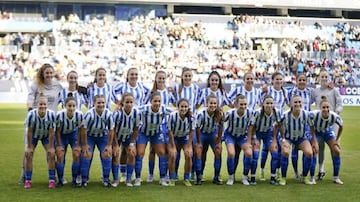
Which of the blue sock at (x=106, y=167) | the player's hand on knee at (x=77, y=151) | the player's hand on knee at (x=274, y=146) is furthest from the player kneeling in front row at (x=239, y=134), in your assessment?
the player's hand on knee at (x=77, y=151)

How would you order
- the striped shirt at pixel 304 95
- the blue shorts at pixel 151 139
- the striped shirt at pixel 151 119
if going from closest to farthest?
the striped shirt at pixel 151 119 < the blue shorts at pixel 151 139 < the striped shirt at pixel 304 95

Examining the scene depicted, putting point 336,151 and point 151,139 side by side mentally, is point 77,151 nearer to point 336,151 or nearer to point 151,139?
point 151,139

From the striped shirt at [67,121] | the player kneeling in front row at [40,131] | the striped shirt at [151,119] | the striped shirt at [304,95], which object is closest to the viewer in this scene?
the player kneeling in front row at [40,131]

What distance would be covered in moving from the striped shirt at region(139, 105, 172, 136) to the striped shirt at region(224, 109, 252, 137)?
2.82ft

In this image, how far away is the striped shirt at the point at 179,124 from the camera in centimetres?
961

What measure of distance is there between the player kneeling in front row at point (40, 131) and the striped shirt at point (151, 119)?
123 centimetres

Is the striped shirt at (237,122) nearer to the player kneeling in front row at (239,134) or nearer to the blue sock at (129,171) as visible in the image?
the player kneeling in front row at (239,134)

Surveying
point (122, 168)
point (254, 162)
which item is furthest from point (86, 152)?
point (254, 162)

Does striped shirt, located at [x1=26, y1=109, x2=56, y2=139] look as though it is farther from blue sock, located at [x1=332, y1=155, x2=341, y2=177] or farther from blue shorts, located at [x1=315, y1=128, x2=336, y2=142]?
blue sock, located at [x1=332, y1=155, x2=341, y2=177]

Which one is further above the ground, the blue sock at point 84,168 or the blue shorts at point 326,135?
the blue shorts at point 326,135

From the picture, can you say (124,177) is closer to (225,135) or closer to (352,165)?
(225,135)

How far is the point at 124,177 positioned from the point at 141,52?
28.1m

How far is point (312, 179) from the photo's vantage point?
32.7ft

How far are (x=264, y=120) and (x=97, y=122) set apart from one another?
2.36 meters
